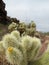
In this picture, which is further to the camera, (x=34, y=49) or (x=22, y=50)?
(x=34, y=49)

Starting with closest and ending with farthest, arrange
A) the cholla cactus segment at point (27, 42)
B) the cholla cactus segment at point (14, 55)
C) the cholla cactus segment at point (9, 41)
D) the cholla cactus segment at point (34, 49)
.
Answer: the cholla cactus segment at point (14, 55) → the cholla cactus segment at point (9, 41) → the cholla cactus segment at point (27, 42) → the cholla cactus segment at point (34, 49)

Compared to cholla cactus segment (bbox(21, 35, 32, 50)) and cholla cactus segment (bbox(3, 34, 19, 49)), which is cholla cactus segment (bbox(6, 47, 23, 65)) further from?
cholla cactus segment (bbox(21, 35, 32, 50))

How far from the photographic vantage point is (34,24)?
18312 mm

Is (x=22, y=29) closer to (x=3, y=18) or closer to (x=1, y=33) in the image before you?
(x=1, y=33)

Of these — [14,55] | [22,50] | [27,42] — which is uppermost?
[27,42]

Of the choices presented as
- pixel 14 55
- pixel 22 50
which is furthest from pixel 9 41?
pixel 14 55

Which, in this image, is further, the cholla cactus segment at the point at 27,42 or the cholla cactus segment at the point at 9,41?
the cholla cactus segment at the point at 27,42

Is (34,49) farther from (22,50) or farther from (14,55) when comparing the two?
(14,55)

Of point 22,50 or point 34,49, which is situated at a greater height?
point 34,49

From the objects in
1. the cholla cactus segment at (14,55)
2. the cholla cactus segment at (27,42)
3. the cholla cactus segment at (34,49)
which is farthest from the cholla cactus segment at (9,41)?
the cholla cactus segment at (34,49)

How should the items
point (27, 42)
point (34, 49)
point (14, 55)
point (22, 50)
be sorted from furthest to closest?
point (34, 49) → point (22, 50) → point (27, 42) → point (14, 55)

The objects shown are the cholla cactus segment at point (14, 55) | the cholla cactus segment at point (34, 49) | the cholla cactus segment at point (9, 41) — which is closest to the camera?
the cholla cactus segment at point (14, 55)

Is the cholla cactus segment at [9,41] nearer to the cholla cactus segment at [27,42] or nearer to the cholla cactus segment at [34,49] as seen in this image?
the cholla cactus segment at [27,42]

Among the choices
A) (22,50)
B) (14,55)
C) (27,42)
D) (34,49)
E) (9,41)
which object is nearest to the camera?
(14,55)
